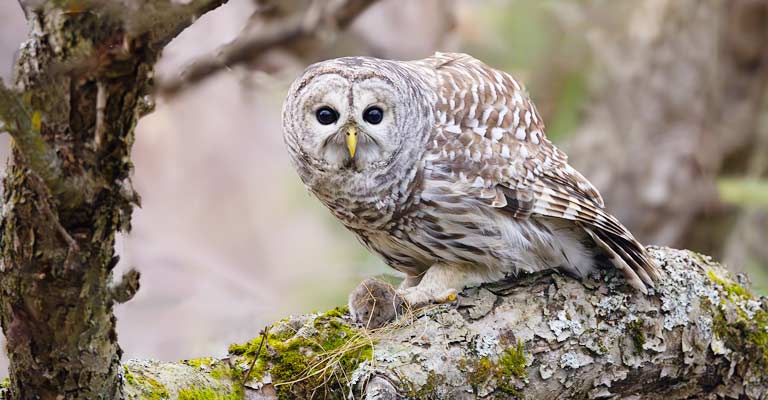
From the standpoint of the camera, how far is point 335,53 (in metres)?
6.63

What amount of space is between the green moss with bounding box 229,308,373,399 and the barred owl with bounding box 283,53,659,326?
0.43 metres

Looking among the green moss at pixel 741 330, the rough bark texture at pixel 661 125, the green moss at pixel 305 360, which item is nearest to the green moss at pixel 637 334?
the green moss at pixel 741 330

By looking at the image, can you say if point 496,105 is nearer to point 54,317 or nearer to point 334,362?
point 334,362

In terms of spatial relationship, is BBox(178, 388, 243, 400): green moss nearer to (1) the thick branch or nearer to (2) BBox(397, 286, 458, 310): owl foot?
(2) BBox(397, 286, 458, 310): owl foot

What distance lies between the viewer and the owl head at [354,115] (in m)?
3.03

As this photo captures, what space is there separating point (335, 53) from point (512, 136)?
3.55 meters

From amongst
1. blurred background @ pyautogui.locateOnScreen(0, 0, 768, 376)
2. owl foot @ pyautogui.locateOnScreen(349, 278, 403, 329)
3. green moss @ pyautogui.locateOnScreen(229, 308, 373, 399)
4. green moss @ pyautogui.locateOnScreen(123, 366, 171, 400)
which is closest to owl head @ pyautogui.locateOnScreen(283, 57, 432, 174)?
owl foot @ pyautogui.locateOnScreen(349, 278, 403, 329)

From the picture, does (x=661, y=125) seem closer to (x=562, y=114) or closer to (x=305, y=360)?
(x=562, y=114)

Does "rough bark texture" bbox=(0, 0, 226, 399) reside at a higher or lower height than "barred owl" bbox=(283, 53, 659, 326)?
lower

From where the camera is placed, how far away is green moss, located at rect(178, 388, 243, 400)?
2.36 m

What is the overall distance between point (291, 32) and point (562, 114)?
237cm

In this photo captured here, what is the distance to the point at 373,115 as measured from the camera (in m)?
3.11

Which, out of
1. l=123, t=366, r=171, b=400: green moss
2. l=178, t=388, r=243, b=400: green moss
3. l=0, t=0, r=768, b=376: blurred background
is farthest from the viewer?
l=0, t=0, r=768, b=376: blurred background

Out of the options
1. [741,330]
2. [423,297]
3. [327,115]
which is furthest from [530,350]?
[327,115]
